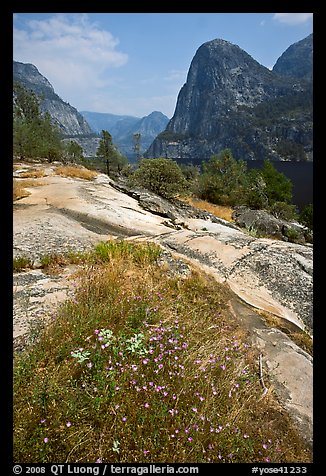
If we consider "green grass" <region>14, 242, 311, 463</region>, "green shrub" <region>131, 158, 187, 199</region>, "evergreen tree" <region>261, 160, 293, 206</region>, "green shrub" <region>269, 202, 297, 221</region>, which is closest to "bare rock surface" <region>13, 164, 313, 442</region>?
"green grass" <region>14, 242, 311, 463</region>

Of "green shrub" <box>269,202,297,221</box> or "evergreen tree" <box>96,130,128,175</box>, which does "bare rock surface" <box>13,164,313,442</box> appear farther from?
"evergreen tree" <box>96,130,128,175</box>

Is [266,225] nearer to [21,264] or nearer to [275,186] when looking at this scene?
[21,264]

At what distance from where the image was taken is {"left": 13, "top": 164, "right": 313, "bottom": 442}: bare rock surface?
2.96 meters

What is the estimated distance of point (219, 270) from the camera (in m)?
5.11

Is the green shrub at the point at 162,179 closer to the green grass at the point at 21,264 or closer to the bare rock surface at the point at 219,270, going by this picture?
the bare rock surface at the point at 219,270

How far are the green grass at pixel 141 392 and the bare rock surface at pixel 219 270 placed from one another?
11.7 inches

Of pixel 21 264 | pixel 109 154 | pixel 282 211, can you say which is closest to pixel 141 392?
pixel 21 264

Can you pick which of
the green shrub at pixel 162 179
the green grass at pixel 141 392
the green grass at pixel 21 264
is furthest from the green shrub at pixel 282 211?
the green grass at pixel 141 392

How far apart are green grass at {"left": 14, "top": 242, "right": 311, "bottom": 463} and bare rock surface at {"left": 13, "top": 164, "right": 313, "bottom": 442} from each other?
30 centimetres

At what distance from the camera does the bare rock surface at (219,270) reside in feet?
9.70

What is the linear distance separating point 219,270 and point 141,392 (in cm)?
307
